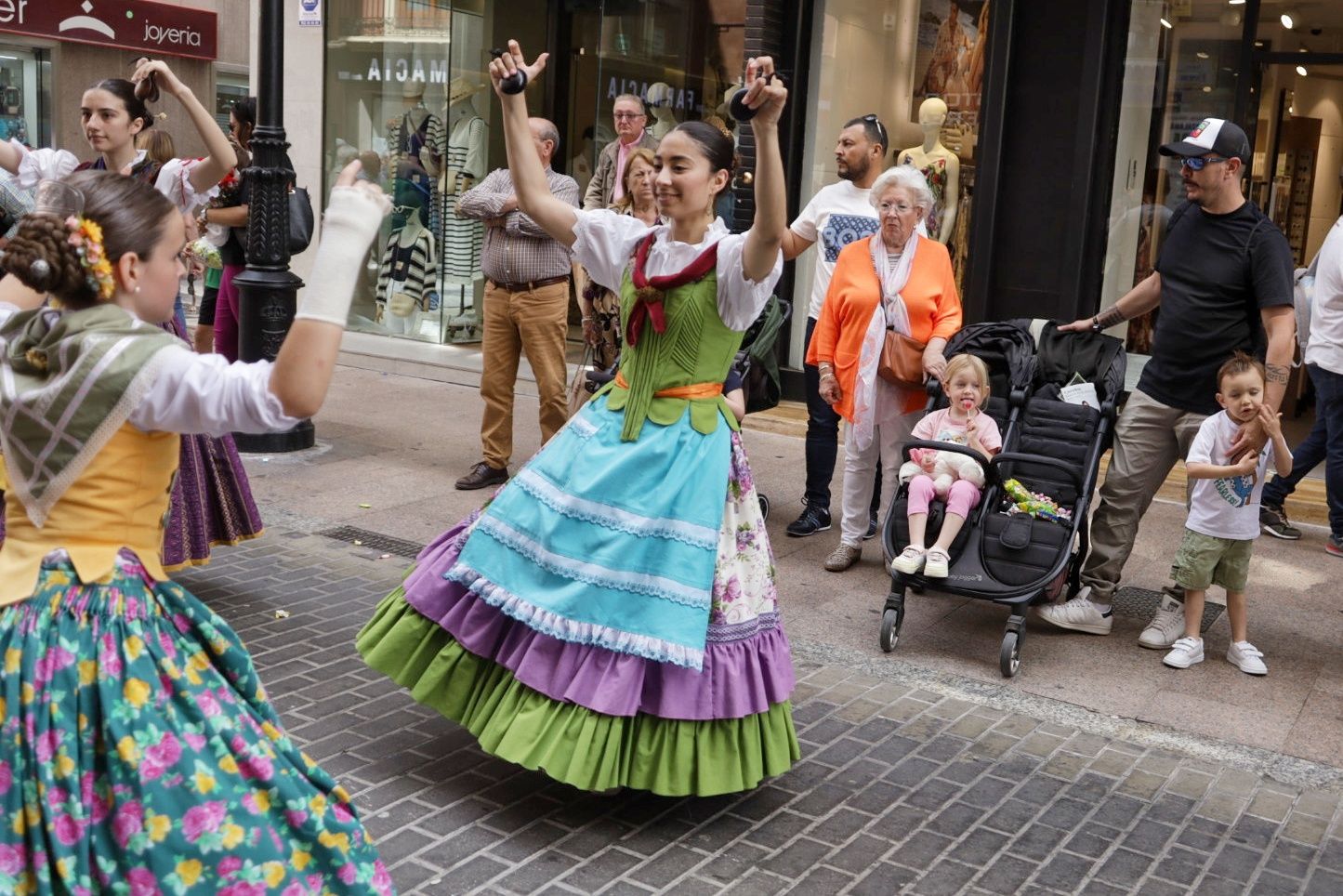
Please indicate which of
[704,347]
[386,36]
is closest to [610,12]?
[386,36]

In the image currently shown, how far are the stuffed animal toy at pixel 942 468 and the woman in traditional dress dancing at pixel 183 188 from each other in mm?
2799

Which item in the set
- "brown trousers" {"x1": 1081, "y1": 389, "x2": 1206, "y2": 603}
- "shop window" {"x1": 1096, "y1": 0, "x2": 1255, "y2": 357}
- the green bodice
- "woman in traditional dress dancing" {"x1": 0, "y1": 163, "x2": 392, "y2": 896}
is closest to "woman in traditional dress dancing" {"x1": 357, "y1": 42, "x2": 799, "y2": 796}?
the green bodice

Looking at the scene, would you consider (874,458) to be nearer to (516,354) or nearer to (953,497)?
(953,497)

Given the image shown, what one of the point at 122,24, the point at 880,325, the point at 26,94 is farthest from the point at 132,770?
the point at 122,24

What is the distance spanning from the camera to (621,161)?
814 cm

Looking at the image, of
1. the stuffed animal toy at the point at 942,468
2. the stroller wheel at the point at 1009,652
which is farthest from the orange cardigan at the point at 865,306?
the stroller wheel at the point at 1009,652

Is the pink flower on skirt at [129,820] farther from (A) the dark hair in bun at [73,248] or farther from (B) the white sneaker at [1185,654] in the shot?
(B) the white sneaker at [1185,654]

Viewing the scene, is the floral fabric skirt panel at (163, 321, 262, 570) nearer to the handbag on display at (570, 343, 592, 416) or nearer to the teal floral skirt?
the handbag on display at (570, 343, 592, 416)

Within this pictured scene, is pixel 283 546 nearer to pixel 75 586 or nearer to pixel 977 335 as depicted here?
pixel 977 335

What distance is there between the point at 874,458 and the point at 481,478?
2374 millimetres

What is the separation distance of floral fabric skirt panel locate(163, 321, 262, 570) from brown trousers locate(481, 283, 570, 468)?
237cm

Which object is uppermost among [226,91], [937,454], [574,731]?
→ [226,91]

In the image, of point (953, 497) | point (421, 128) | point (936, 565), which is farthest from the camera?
point (421, 128)

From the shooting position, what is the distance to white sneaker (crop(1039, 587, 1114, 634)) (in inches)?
248
